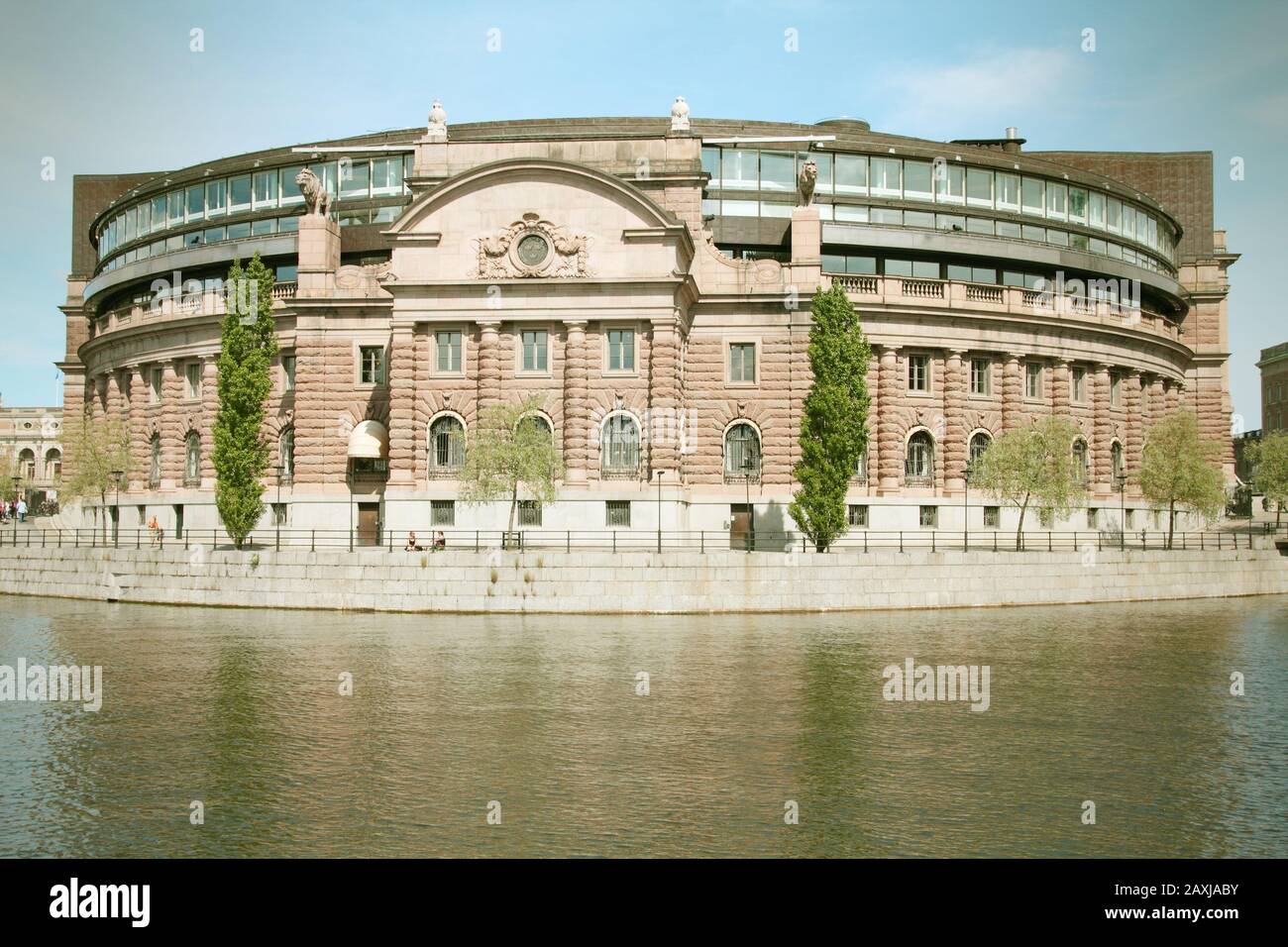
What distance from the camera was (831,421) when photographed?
48.7 metres

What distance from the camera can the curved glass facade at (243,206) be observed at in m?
64.9

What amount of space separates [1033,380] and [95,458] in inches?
1993

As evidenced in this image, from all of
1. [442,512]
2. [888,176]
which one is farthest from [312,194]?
[888,176]

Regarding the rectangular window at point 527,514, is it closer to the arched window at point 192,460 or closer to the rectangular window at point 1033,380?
the arched window at point 192,460

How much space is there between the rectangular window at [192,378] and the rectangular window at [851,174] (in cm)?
3756

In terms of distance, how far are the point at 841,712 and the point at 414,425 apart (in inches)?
1334

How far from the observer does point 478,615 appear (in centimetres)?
4106

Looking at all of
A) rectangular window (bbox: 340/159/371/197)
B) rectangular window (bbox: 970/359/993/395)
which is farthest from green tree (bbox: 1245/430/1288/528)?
rectangular window (bbox: 340/159/371/197)

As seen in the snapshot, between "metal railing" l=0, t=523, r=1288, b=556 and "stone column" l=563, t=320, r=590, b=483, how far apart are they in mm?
3274

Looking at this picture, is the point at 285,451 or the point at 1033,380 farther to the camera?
the point at 1033,380

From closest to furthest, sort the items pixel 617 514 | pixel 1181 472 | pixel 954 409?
pixel 617 514, pixel 1181 472, pixel 954 409

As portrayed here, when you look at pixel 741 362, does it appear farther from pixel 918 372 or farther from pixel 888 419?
pixel 918 372
